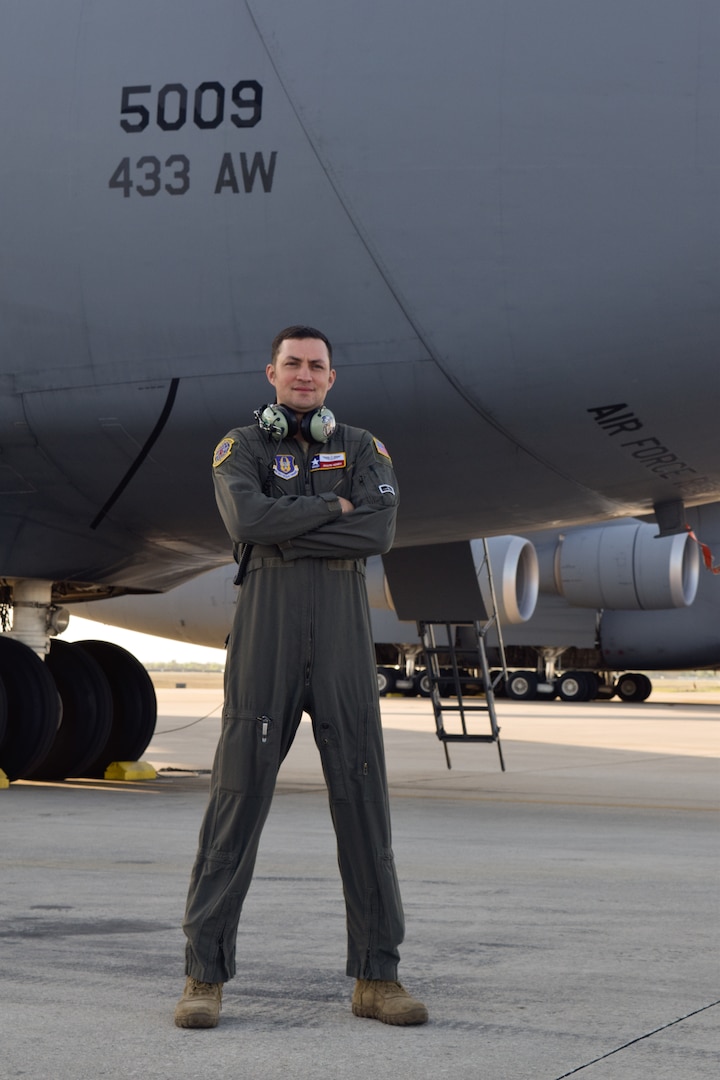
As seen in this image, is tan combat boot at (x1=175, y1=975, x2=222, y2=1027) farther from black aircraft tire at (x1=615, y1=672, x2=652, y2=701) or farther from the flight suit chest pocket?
black aircraft tire at (x1=615, y1=672, x2=652, y2=701)

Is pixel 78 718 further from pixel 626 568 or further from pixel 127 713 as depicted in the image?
pixel 626 568

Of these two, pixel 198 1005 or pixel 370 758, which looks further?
pixel 370 758

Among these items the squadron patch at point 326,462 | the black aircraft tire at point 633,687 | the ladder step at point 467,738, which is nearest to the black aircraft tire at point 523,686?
the black aircraft tire at point 633,687

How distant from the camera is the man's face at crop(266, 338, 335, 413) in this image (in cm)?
361

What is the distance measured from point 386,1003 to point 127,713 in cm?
698

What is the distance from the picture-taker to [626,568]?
2278 cm

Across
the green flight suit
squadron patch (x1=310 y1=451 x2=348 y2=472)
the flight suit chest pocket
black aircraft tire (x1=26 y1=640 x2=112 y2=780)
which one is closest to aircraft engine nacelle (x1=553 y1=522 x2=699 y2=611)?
black aircraft tire (x1=26 y1=640 x2=112 y2=780)

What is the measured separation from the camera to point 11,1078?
266 centimetres

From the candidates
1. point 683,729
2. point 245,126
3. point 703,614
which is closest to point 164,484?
point 245,126

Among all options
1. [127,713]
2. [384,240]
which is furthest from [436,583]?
[384,240]

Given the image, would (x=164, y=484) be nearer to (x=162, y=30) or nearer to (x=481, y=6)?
(x=162, y=30)

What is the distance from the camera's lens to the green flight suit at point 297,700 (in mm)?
3348

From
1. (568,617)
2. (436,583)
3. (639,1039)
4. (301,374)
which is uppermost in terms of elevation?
(301,374)

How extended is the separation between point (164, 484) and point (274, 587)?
14.5 feet
